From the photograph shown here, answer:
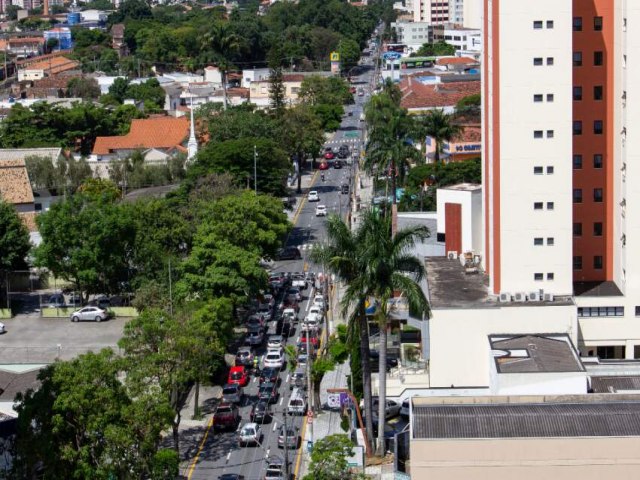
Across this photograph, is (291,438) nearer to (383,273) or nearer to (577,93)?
(383,273)

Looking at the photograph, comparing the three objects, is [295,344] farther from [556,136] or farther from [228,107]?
[228,107]

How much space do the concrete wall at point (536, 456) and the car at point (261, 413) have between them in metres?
14.4

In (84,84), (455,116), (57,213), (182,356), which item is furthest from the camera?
(84,84)

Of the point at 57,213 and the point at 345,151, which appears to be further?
the point at 345,151

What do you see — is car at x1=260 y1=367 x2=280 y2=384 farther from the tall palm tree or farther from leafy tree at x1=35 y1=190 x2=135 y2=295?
leafy tree at x1=35 y1=190 x2=135 y2=295

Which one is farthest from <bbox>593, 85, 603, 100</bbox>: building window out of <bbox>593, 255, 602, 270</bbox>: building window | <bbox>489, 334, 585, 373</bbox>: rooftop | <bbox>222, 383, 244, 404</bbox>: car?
<bbox>222, 383, 244, 404</bbox>: car

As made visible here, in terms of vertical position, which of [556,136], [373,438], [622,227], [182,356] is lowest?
[373,438]

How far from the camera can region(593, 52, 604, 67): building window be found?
6019 centimetres

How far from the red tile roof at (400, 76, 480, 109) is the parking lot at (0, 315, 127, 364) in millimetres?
58671

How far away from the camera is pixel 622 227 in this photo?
59969 mm

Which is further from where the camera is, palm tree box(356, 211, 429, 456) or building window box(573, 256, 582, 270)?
building window box(573, 256, 582, 270)

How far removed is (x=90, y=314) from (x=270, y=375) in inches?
606

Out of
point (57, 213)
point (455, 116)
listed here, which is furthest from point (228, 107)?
point (57, 213)

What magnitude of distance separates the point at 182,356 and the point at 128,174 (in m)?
55.7
